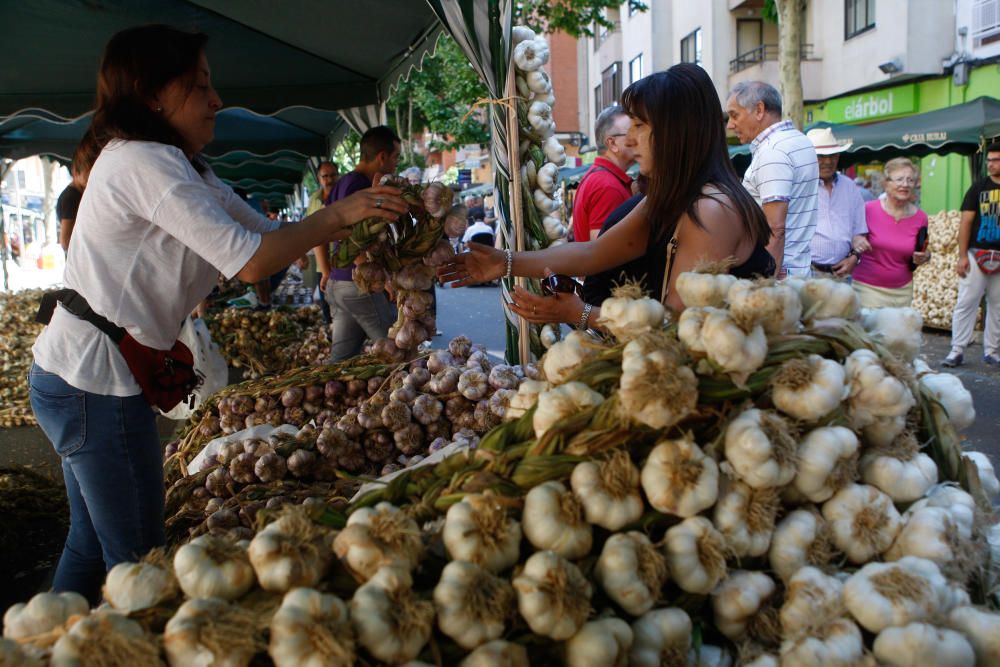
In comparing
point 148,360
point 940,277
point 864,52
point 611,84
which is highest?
point 611,84

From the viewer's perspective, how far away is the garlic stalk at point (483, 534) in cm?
115

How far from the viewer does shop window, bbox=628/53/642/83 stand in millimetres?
27528

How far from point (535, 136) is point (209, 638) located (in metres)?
2.91

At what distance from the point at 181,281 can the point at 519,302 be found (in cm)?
90

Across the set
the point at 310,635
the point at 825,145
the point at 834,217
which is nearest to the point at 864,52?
the point at 825,145

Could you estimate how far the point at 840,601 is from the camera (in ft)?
3.97

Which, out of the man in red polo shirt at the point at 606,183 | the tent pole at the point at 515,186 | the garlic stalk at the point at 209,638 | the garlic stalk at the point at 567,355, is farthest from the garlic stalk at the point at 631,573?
the man in red polo shirt at the point at 606,183

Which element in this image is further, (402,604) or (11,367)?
(11,367)

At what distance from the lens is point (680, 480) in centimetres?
120

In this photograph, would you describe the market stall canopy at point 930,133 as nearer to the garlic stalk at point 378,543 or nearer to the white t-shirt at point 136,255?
the white t-shirt at point 136,255

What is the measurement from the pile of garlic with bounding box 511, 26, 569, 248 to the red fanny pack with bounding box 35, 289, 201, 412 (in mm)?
1777

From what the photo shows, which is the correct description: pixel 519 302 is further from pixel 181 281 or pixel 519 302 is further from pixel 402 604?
pixel 402 604

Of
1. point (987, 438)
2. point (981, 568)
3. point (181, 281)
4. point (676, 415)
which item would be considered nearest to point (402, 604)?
point (676, 415)

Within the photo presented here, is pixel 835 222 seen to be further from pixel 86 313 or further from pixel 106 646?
pixel 106 646
